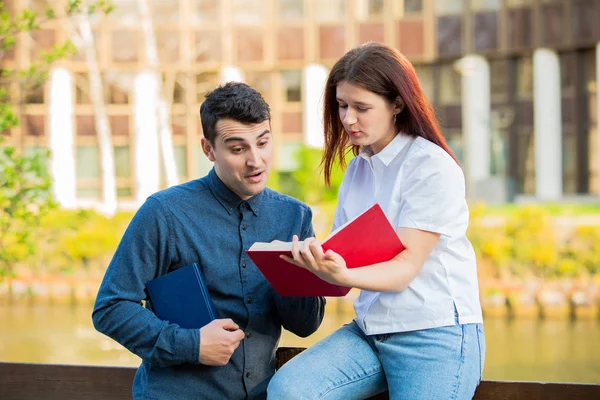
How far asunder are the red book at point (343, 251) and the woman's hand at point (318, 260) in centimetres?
2

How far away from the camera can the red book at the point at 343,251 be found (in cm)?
217

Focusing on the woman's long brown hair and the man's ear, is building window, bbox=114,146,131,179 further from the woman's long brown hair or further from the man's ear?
the woman's long brown hair

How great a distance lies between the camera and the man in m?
2.45

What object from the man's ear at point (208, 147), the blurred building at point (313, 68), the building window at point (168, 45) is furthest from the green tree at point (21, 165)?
the building window at point (168, 45)

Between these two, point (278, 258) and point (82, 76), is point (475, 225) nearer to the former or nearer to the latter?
point (278, 258)

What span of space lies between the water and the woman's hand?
680cm

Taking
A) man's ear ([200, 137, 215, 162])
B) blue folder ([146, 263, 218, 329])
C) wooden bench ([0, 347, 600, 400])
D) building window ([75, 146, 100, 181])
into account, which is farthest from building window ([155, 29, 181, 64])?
blue folder ([146, 263, 218, 329])

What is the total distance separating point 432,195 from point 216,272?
2.22 feet

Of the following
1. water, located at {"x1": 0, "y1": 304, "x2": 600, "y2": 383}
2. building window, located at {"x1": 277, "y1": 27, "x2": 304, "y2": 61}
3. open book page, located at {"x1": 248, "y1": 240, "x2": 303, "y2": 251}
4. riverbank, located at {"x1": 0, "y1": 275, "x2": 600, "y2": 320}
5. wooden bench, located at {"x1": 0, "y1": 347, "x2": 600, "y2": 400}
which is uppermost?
building window, located at {"x1": 277, "y1": 27, "x2": 304, "y2": 61}

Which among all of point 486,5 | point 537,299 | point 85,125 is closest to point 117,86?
point 85,125

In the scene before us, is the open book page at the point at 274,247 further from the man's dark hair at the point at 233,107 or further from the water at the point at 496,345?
the water at the point at 496,345

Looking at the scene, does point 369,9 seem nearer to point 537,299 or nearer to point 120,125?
point 120,125

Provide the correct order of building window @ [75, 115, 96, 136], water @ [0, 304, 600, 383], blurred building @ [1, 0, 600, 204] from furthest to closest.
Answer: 1. building window @ [75, 115, 96, 136]
2. blurred building @ [1, 0, 600, 204]
3. water @ [0, 304, 600, 383]

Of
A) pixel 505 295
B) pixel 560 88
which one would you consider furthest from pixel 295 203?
pixel 560 88
